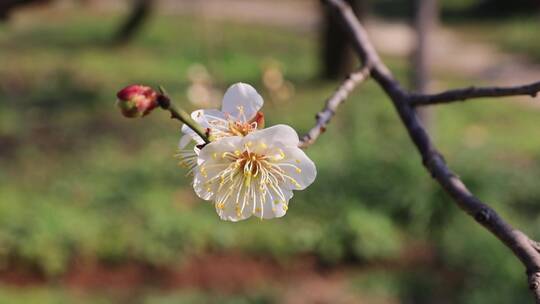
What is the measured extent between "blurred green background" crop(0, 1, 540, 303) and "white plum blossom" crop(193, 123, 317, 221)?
2344mm

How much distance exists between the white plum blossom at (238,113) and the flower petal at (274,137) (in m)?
0.07

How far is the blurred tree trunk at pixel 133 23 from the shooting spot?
392 inches

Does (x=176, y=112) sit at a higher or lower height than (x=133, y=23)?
higher

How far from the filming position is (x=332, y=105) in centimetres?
137

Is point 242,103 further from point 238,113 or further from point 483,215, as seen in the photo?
point 483,215

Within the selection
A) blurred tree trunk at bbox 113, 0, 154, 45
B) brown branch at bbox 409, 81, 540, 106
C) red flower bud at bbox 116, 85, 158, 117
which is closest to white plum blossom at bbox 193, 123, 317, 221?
red flower bud at bbox 116, 85, 158, 117

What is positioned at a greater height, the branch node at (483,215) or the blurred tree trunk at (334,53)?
the branch node at (483,215)

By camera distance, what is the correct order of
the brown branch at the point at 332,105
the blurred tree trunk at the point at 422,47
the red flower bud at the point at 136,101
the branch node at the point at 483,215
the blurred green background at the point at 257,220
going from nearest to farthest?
the red flower bud at the point at 136,101, the branch node at the point at 483,215, the brown branch at the point at 332,105, the blurred green background at the point at 257,220, the blurred tree trunk at the point at 422,47

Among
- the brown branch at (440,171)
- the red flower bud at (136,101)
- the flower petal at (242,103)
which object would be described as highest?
the red flower bud at (136,101)

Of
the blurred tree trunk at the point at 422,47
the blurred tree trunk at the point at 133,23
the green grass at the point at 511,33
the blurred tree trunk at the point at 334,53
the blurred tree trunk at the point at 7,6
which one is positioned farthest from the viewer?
the green grass at the point at 511,33

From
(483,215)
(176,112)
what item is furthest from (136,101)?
(483,215)

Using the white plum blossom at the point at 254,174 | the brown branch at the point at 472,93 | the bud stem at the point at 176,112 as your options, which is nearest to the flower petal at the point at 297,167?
the white plum blossom at the point at 254,174

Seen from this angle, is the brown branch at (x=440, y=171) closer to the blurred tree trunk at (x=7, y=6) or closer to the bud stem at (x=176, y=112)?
the bud stem at (x=176, y=112)

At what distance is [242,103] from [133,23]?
→ 911 cm
